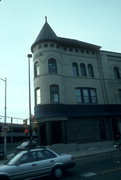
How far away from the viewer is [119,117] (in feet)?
82.6

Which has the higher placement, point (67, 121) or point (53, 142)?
point (67, 121)

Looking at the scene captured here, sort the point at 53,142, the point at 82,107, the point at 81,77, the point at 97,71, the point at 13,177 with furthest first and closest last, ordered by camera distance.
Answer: the point at 97,71
the point at 81,77
the point at 82,107
the point at 53,142
the point at 13,177

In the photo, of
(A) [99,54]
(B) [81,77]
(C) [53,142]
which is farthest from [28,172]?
(A) [99,54]

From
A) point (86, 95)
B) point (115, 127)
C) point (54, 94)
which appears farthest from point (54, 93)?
point (115, 127)

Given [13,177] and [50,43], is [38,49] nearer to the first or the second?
[50,43]

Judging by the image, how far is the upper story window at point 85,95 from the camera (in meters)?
23.9

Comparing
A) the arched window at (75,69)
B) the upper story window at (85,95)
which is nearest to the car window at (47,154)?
the upper story window at (85,95)

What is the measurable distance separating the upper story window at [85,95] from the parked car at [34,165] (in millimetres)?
15076

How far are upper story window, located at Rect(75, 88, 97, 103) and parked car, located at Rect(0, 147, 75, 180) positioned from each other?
49.5ft

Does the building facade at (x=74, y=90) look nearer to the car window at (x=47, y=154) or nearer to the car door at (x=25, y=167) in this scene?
the car window at (x=47, y=154)

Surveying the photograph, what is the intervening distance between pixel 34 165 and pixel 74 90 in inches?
642

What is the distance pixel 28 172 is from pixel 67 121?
13798 millimetres

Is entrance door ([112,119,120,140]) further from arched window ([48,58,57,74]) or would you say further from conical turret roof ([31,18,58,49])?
conical turret roof ([31,18,58,49])

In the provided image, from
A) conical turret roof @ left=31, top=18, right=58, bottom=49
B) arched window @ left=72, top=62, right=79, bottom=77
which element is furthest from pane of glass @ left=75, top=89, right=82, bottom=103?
conical turret roof @ left=31, top=18, right=58, bottom=49
